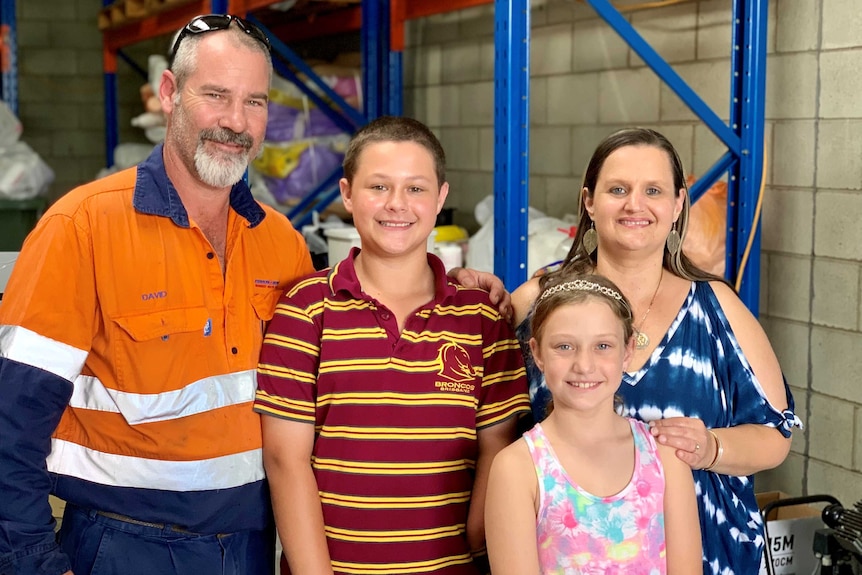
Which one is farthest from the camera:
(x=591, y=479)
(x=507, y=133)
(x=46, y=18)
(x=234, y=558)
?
(x=46, y=18)

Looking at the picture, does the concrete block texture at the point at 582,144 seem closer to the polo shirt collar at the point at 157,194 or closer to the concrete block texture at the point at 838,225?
the concrete block texture at the point at 838,225

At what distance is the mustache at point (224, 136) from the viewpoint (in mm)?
2074

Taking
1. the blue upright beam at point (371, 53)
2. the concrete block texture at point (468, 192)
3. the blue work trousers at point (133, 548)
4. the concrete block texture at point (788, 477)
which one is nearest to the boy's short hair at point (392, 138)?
the blue work trousers at point (133, 548)

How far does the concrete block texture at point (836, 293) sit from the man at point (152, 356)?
7.74 ft

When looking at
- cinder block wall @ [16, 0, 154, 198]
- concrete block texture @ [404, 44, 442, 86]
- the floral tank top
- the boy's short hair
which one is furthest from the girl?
cinder block wall @ [16, 0, 154, 198]

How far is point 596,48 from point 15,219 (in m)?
3.97

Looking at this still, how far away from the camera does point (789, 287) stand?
3.82 m

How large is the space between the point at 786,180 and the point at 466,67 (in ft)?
8.13

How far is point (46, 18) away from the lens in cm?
812

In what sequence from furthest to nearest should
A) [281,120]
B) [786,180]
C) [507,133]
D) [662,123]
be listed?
[281,120] → [662,123] → [786,180] → [507,133]

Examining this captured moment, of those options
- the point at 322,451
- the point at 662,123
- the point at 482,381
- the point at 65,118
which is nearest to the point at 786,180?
the point at 662,123

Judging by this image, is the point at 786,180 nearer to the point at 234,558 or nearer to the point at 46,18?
the point at 234,558

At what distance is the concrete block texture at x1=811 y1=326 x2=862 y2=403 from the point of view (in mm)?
3531

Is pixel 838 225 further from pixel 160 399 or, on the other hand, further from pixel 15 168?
pixel 15 168
